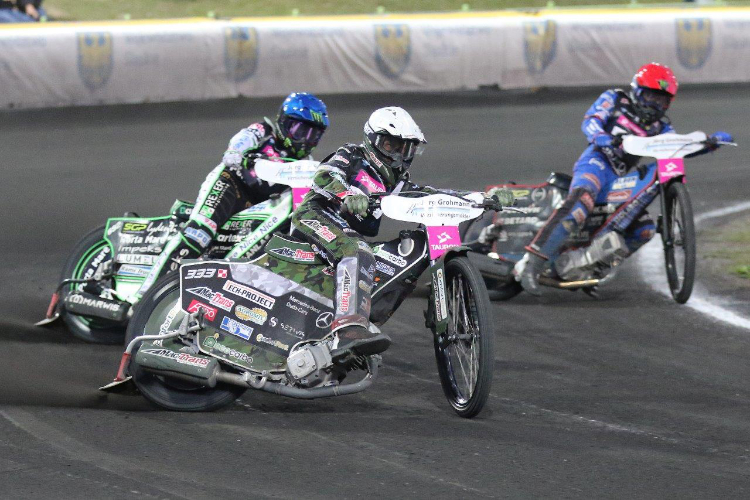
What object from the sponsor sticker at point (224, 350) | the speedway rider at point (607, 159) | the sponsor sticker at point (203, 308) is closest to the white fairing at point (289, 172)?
the sponsor sticker at point (203, 308)

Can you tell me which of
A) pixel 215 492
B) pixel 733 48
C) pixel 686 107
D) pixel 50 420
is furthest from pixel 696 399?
pixel 733 48

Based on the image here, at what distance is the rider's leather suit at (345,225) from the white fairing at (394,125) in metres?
0.25

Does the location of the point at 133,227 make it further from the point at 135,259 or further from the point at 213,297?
the point at 213,297

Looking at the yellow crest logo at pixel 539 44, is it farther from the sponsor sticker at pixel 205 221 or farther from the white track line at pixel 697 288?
the sponsor sticker at pixel 205 221

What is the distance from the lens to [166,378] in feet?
23.7

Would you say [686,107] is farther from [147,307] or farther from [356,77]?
[147,307]

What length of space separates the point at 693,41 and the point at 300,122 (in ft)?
38.8

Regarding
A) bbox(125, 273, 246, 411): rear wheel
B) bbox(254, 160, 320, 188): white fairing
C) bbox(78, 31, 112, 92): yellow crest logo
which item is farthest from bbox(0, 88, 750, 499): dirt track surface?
bbox(78, 31, 112, 92): yellow crest logo

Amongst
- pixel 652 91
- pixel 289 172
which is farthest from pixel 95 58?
pixel 289 172

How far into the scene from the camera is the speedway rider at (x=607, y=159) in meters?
10.4

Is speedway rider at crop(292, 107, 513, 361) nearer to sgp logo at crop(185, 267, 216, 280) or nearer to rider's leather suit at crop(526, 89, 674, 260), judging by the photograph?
sgp logo at crop(185, 267, 216, 280)

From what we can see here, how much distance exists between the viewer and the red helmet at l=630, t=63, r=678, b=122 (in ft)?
34.0

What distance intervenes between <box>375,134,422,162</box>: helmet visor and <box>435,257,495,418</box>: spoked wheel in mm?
803

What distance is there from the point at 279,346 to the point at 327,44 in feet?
39.3
